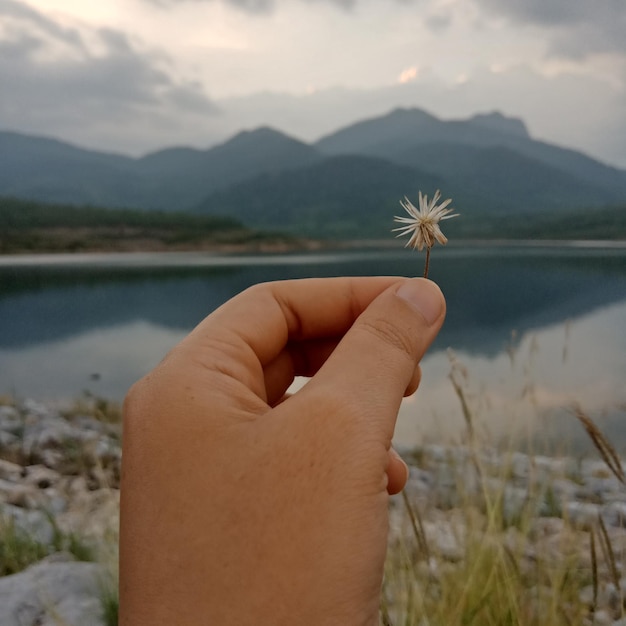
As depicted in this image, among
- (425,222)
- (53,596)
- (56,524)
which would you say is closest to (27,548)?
(56,524)

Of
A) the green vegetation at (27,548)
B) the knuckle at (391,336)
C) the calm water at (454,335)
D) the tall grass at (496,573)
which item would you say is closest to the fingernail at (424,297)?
the knuckle at (391,336)

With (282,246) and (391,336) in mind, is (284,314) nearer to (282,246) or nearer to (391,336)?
(391,336)

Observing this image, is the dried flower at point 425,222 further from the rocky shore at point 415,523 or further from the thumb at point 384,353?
the rocky shore at point 415,523

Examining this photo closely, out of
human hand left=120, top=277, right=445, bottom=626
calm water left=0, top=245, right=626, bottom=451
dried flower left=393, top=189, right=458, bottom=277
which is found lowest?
calm water left=0, top=245, right=626, bottom=451

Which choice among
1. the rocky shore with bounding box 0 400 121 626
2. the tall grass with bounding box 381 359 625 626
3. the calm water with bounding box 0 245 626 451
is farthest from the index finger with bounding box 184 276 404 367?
the rocky shore with bounding box 0 400 121 626

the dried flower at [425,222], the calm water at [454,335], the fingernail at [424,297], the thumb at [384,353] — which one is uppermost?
the dried flower at [425,222]

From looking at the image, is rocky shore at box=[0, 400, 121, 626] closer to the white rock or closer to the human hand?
the white rock
